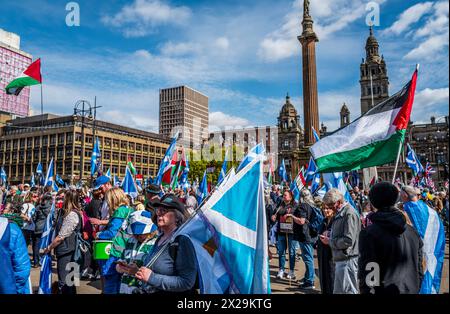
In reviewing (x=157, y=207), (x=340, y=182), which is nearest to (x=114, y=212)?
(x=157, y=207)

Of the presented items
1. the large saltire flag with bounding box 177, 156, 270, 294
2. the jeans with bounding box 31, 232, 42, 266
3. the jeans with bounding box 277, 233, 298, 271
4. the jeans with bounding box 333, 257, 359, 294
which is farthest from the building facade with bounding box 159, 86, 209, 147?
the large saltire flag with bounding box 177, 156, 270, 294

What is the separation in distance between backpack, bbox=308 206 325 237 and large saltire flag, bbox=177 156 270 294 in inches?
188

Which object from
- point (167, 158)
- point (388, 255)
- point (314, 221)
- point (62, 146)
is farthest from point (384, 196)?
point (62, 146)

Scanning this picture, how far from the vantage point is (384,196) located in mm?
3363

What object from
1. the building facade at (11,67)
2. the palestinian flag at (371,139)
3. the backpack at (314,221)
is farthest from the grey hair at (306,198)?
the building facade at (11,67)

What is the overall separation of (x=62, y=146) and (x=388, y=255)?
79192mm

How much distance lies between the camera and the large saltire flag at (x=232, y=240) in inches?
123

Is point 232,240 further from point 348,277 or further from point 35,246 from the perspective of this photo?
point 35,246

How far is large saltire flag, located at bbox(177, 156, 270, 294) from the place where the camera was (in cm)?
313

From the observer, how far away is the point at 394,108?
5.44 m

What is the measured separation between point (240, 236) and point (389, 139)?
320 centimetres

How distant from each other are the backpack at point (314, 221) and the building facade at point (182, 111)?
137002 mm

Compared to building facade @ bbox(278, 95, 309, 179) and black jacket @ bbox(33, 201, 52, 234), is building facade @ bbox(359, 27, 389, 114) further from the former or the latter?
black jacket @ bbox(33, 201, 52, 234)
